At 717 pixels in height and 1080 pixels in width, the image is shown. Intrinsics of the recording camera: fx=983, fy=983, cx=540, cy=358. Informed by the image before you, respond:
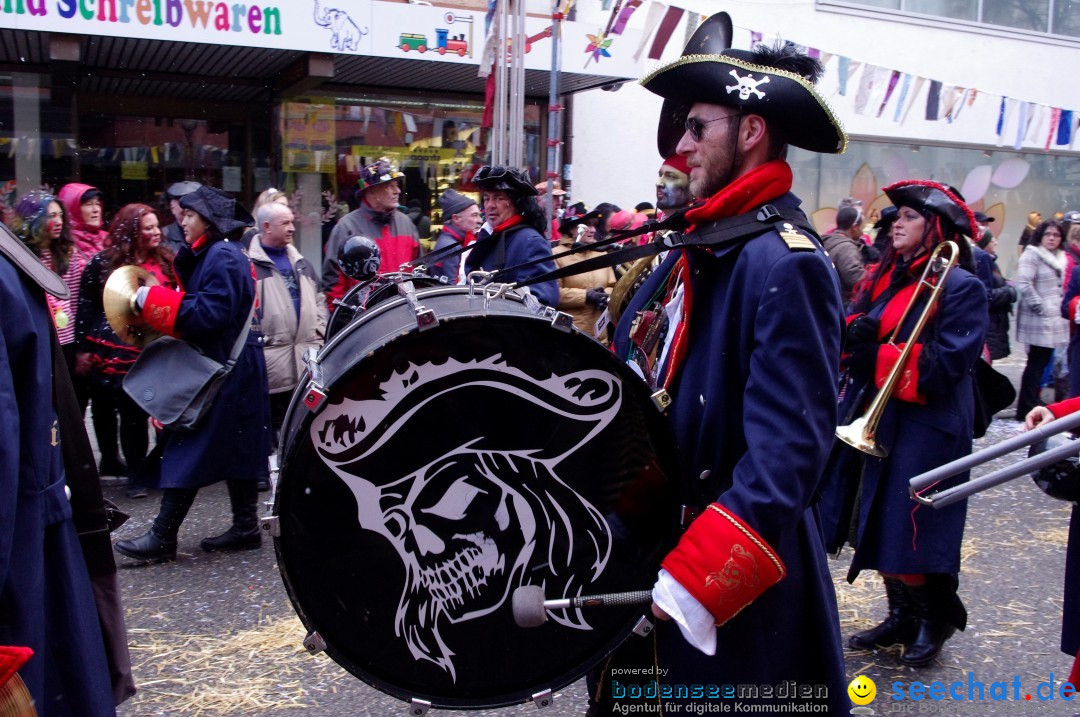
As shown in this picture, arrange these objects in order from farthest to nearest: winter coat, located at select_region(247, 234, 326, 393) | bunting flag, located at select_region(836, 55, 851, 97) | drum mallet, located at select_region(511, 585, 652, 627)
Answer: bunting flag, located at select_region(836, 55, 851, 97) < winter coat, located at select_region(247, 234, 326, 393) < drum mallet, located at select_region(511, 585, 652, 627)

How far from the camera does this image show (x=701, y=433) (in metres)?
2.01

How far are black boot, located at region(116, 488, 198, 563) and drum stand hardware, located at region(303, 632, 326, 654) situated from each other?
326cm

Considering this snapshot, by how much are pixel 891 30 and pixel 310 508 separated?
45.5 feet

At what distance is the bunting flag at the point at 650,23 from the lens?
9609 millimetres

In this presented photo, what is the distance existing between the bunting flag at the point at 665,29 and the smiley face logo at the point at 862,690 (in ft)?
24.2

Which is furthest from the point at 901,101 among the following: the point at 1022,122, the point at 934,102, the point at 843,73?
the point at 1022,122

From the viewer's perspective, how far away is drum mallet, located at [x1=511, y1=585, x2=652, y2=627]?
184cm

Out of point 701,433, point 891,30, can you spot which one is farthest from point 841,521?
point 891,30

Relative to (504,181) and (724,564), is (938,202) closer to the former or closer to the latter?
(504,181)

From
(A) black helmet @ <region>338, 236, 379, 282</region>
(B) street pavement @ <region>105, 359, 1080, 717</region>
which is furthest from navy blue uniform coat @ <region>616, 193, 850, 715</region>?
(A) black helmet @ <region>338, 236, 379, 282</region>

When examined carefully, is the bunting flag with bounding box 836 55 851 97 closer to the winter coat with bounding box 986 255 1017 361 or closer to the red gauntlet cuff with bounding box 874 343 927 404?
the winter coat with bounding box 986 255 1017 361

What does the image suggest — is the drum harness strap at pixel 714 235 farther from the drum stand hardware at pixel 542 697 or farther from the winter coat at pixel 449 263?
the winter coat at pixel 449 263

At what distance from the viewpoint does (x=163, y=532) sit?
4.85m

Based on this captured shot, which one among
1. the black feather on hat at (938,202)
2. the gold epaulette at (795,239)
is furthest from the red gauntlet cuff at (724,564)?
the black feather on hat at (938,202)
